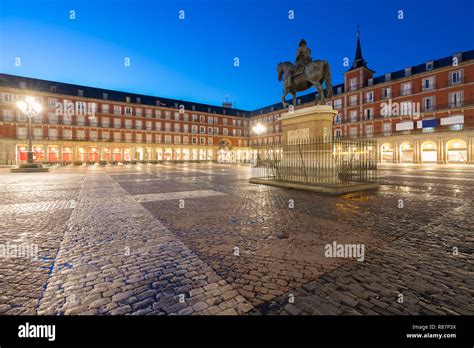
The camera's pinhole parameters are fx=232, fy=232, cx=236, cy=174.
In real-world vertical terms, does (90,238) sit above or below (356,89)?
below

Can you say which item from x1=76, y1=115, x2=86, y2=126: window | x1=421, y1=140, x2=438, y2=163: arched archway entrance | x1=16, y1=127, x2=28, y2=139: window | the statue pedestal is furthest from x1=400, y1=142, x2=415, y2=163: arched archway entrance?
x1=16, y1=127, x2=28, y2=139: window

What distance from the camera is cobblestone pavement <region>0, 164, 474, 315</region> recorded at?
210cm

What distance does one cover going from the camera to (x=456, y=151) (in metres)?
31.7

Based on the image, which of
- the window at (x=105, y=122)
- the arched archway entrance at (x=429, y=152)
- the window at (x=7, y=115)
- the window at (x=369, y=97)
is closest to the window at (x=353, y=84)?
the window at (x=369, y=97)

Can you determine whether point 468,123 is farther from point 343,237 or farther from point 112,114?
point 112,114

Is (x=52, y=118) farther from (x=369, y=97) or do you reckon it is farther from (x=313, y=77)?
(x=369, y=97)

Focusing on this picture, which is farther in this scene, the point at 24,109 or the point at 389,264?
the point at 24,109

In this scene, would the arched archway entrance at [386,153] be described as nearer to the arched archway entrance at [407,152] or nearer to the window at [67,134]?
the arched archway entrance at [407,152]

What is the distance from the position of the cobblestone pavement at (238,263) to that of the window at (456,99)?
3718 centimetres

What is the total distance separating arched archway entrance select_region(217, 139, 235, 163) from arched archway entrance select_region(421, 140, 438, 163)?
4269cm

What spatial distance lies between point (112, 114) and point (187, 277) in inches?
2228
